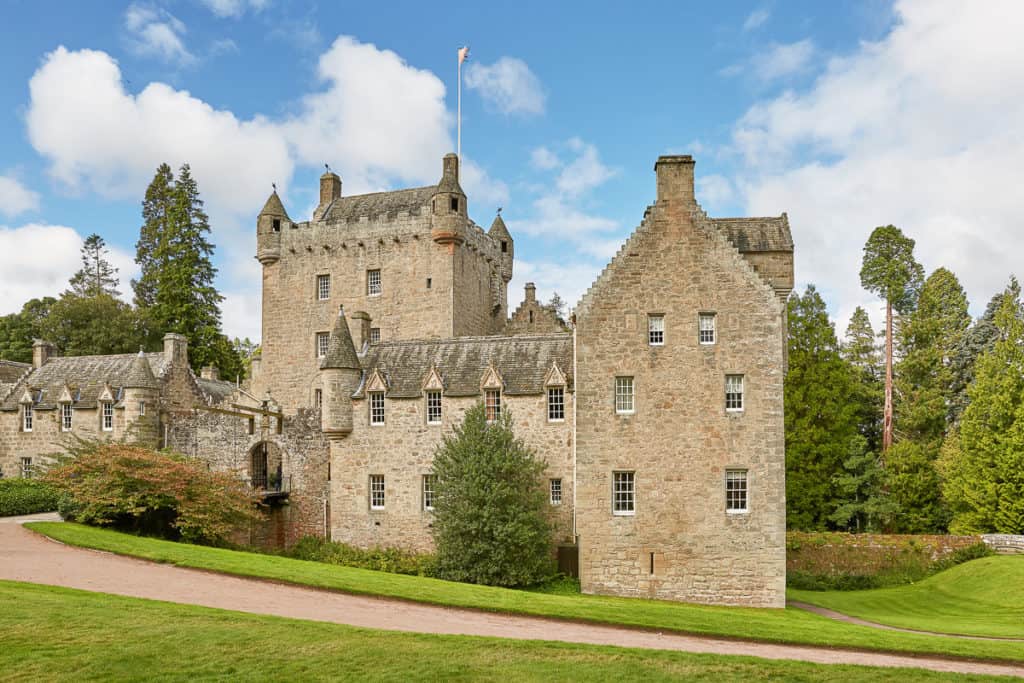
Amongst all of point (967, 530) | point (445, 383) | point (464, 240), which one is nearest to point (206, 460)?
point (445, 383)

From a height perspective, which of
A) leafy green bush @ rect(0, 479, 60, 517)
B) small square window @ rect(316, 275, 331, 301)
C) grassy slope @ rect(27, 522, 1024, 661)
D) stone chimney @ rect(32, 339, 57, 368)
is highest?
small square window @ rect(316, 275, 331, 301)

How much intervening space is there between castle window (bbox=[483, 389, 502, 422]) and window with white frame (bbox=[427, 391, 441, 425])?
1.97 m

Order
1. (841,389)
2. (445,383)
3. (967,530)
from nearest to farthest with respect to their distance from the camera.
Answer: (445,383)
(967,530)
(841,389)

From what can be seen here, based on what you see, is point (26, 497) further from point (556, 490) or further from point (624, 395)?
point (624, 395)

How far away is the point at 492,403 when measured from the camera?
29.3m

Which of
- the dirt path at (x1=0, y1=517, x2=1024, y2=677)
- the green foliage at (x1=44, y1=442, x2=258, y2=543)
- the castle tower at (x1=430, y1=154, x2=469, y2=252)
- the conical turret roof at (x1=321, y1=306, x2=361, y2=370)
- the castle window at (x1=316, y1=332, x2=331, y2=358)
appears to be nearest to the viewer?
the dirt path at (x1=0, y1=517, x2=1024, y2=677)

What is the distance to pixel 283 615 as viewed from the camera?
1686 cm

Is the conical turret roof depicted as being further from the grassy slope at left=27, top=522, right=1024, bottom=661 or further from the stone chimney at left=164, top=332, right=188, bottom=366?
the stone chimney at left=164, top=332, right=188, bottom=366

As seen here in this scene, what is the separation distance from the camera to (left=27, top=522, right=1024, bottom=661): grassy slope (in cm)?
1748

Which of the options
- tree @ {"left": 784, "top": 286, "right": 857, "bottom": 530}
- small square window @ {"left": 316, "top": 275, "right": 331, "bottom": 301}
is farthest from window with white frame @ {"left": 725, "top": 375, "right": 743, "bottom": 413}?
small square window @ {"left": 316, "top": 275, "right": 331, "bottom": 301}

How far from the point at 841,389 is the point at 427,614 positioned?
1233 inches

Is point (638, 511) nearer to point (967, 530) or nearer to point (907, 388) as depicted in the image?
point (967, 530)

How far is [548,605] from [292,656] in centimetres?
826

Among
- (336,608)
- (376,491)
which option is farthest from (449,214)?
(336,608)
